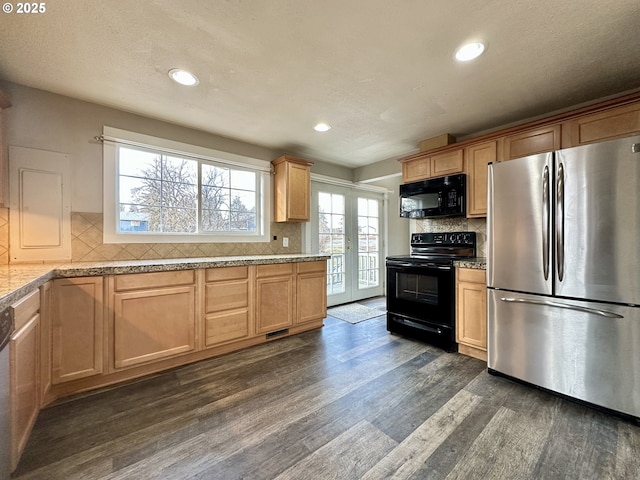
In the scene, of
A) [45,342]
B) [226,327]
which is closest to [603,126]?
[226,327]

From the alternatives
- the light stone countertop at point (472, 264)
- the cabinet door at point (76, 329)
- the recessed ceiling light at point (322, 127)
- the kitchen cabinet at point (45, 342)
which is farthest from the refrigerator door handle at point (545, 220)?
the kitchen cabinet at point (45, 342)

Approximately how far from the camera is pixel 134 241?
2.64 metres

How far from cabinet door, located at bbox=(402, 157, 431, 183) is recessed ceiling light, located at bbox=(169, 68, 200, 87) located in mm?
2508

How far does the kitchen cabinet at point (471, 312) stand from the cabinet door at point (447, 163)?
1142 mm

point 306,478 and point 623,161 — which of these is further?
point 623,161

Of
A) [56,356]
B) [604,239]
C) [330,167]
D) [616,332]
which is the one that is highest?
[330,167]

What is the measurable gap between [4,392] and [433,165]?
12.1ft

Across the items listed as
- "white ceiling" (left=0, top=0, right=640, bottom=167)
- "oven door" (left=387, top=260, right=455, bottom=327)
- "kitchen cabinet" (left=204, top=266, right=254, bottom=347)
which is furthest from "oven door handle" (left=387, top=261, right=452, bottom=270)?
"kitchen cabinet" (left=204, top=266, right=254, bottom=347)

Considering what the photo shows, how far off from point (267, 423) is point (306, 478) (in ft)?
1.53

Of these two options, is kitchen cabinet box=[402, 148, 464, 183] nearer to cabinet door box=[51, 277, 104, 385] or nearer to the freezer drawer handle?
the freezer drawer handle

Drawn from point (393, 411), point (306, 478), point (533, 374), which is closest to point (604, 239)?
point (533, 374)

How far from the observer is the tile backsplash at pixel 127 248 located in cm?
239

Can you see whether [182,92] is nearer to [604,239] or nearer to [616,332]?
[604,239]

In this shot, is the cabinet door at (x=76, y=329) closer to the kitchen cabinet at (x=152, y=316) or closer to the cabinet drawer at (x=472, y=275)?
the kitchen cabinet at (x=152, y=316)
